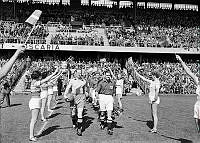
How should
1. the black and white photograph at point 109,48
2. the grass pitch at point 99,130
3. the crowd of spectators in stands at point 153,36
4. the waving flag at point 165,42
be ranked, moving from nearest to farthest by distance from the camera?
the grass pitch at point 99,130
the black and white photograph at point 109,48
the waving flag at point 165,42
the crowd of spectators in stands at point 153,36

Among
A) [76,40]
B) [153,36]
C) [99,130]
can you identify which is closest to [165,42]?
[153,36]

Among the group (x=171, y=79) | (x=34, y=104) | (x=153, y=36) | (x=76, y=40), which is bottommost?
(x=171, y=79)

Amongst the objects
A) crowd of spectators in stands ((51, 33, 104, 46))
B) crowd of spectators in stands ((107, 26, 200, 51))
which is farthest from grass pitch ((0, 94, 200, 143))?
crowd of spectators in stands ((107, 26, 200, 51))

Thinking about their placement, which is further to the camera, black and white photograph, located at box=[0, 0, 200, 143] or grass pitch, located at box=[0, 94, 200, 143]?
black and white photograph, located at box=[0, 0, 200, 143]

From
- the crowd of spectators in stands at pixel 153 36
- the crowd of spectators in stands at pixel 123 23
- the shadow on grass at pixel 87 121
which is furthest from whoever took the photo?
the crowd of spectators in stands at pixel 153 36

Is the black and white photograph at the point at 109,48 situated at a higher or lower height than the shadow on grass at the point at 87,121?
higher

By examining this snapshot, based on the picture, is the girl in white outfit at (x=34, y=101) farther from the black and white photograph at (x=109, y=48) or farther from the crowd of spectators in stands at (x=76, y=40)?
the crowd of spectators in stands at (x=76, y=40)

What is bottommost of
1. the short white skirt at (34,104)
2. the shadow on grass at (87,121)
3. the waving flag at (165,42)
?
the shadow on grass at (87,121)

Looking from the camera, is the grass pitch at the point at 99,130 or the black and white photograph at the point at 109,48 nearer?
the grass pitch at the point at 99,130

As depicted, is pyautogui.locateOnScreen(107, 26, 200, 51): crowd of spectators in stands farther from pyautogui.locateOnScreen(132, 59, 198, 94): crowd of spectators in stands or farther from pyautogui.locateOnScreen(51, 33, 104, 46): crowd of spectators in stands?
pyautogui.locateOnScreen(132, 59, 198, 94): crowd of spectators in stands

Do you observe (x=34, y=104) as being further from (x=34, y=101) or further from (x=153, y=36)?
(x=153, y=36)

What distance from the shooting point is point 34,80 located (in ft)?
31.8

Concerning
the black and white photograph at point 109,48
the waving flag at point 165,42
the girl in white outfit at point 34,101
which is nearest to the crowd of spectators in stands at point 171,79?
the black and white photograph at point 109,48

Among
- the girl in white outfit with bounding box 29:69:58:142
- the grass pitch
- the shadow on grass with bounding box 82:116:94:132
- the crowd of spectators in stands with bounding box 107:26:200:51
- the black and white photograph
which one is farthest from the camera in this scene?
the crowd of spectators in stands with bounding box 107:26:200:51
